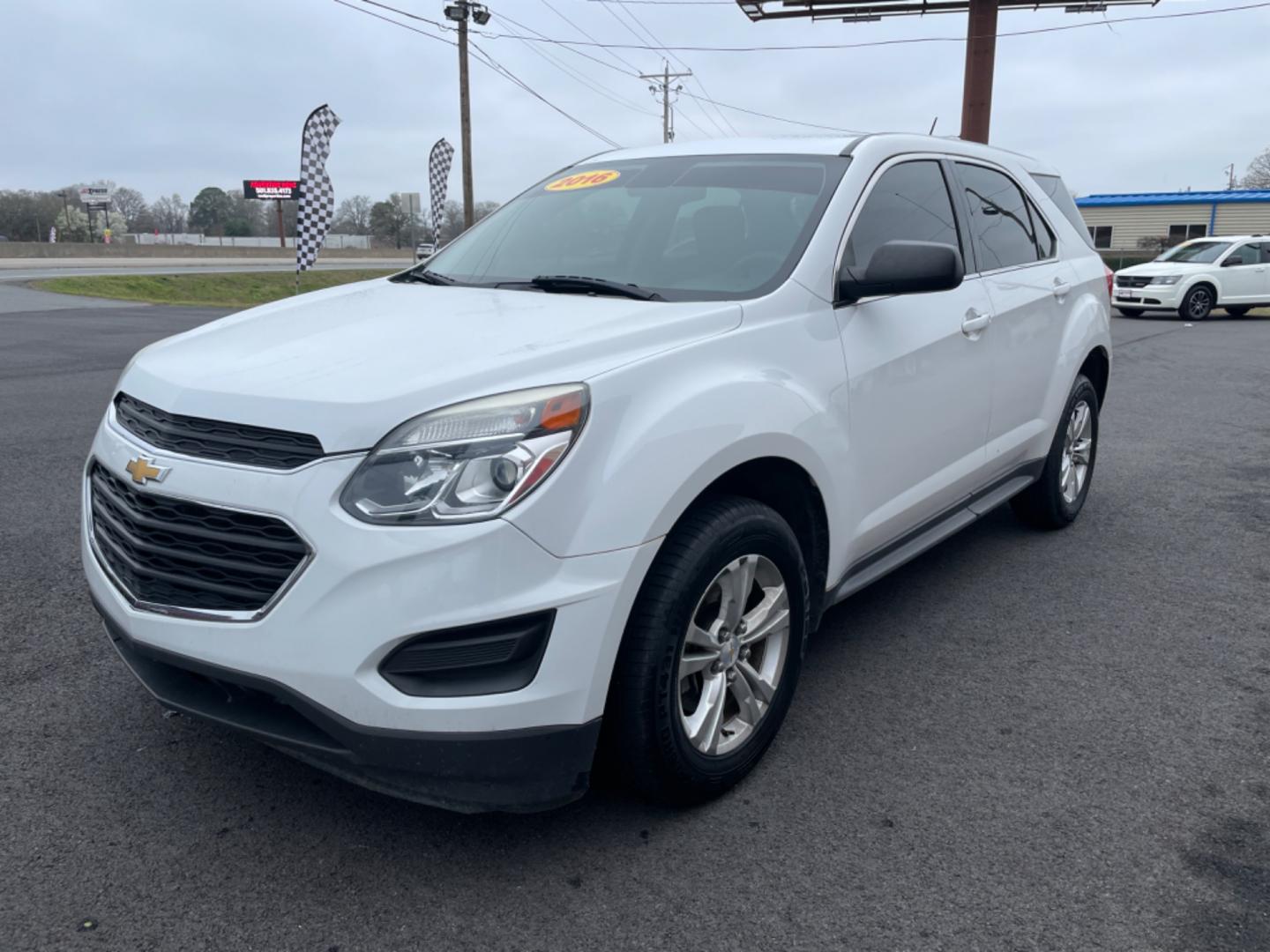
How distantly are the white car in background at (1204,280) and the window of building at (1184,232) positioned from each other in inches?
1029

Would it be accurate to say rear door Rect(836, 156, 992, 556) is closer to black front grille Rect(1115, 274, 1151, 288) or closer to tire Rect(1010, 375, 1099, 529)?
tire Rect(1010, 375, 1099, 529)

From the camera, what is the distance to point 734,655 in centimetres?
273

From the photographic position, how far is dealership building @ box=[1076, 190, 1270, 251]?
42.9 m

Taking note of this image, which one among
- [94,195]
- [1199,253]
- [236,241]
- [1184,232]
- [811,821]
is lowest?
[811,821]

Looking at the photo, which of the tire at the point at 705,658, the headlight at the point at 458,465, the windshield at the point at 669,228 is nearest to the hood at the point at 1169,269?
the windshield at the point at 669,228

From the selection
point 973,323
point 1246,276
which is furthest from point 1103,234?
point 973,323

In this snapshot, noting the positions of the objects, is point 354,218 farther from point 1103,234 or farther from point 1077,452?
point 1077,452

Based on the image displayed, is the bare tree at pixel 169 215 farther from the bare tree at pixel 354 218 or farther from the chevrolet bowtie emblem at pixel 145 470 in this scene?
the chevrolet bowtie emblem at pixel 145 470

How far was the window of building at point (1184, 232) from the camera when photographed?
44.6 meters

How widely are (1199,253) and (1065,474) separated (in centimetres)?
1943

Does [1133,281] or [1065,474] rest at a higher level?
[1133,281]

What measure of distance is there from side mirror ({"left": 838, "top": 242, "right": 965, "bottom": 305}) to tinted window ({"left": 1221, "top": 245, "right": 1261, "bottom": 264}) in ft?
69.9

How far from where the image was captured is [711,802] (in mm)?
2746

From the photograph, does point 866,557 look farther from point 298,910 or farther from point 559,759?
point 298,910
